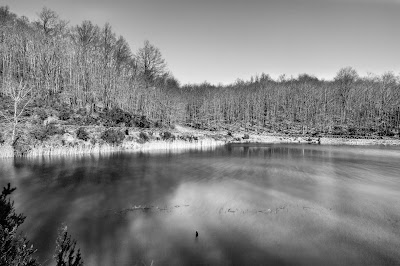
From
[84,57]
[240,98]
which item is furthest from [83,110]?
[240,98]

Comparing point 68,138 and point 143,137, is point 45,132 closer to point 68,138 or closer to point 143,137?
point 68,138

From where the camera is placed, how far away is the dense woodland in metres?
47.1

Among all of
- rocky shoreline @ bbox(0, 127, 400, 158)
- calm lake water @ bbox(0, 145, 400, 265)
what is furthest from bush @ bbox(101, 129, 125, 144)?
calm lake water @ bbox(0, 145, 400, 265)

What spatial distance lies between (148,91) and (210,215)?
5429cm

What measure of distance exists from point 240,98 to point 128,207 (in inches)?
3710

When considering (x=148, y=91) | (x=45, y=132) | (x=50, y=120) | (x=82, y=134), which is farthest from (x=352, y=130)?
(x=45, y=132)

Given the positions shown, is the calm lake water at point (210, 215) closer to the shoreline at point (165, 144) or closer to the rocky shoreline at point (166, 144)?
the shoreline at point (165, 144)

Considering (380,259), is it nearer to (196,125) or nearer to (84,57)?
(84,57)

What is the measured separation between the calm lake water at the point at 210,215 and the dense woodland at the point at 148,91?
1968 cm

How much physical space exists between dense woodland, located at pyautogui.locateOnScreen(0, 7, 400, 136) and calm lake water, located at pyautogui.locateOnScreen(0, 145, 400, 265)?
19.7 metres

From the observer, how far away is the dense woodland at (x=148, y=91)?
47.1 meters

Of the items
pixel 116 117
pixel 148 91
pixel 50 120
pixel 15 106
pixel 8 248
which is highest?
pixel 148 91

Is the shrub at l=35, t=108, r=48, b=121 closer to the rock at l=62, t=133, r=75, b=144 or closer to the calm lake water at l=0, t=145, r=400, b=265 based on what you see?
the rock at l=62, t=133, r=75, b=144

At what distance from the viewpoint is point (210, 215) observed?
461 inches
